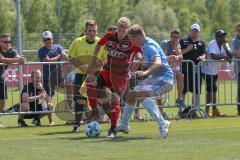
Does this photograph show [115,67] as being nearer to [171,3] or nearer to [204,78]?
[204,78]

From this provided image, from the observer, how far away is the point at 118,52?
14.5m

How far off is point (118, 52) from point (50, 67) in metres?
3.71

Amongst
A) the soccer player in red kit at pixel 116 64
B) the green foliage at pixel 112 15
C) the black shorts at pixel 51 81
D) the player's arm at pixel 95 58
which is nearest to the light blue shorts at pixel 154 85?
the soccer player in red kit at pixel 116 64

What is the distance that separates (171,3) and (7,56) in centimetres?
7557

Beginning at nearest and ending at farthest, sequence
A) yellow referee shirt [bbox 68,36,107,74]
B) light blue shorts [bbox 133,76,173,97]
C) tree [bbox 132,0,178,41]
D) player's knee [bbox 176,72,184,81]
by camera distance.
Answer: light blue shorts [bbox 133,76,173,97] → yellow referee shirt [bbox 68,36,107,74] → player's knee [bbox 176,72,184,81] → tree [bbox 132,0,178,41]

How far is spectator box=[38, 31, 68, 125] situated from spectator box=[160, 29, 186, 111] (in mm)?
2299

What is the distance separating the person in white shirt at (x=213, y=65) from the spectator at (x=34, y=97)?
3835 mm

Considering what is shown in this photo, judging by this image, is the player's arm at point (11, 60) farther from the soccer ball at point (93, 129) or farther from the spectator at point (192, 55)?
the soccer ball at point (93, 129)

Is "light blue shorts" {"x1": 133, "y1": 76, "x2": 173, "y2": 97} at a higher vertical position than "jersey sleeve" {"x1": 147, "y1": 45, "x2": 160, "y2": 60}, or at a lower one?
lower

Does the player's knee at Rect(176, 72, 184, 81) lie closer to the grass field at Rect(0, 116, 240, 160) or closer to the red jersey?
the grass field at Rect(0, 116, 240, 160)

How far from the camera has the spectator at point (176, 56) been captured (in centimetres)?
1831

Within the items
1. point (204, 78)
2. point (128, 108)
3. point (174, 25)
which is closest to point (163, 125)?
point (128, 108)

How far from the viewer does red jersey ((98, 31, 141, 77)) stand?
1441cm

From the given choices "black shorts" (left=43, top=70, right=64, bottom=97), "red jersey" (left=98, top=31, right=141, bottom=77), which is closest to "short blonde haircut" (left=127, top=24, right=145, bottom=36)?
"red jersey" (left=98, top=31, right=141, bottom=77)
